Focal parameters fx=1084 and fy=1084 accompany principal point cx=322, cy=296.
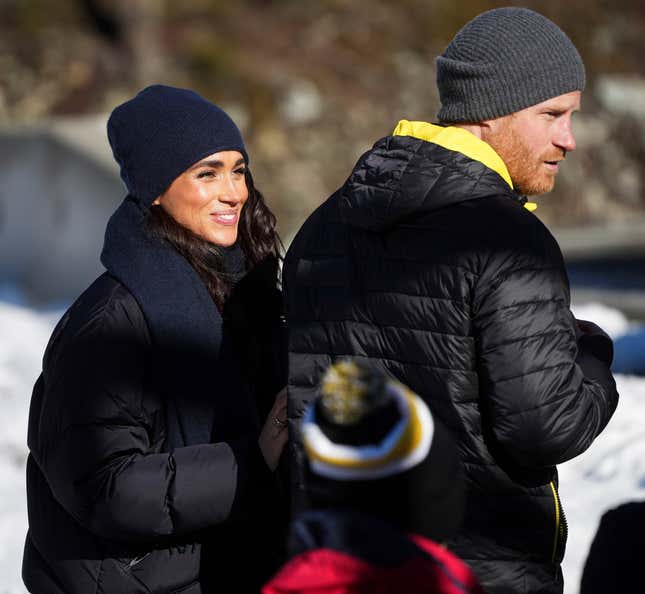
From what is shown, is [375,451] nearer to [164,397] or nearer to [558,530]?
[558,530]

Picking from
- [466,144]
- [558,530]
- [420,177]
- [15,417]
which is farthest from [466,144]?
[15,417]

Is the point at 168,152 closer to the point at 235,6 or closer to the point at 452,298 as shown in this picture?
the point at 452,298

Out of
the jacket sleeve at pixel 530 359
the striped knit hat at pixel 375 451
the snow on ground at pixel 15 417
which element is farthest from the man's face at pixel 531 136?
the snow on ground at pixel 15 417

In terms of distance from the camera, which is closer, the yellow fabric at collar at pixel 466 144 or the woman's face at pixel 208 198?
the yellow fabric at collar at pixel 466 144

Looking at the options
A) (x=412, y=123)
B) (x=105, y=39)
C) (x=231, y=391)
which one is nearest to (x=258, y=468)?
(x=231, y=391)

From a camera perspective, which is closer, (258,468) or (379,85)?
(258,468)

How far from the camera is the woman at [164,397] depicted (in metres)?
2.32

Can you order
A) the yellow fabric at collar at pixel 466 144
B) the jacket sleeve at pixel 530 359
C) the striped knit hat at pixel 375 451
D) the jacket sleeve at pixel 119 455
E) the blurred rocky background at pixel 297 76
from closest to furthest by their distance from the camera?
the striped knit hat at pixel 375 451 → the jacket sleeve at pixel 530 359 → the yellow fabric at collar at pixel 466 144 → the jacket sleeve at pixel 119 455 → the blurred rocky background at pixel 297 76

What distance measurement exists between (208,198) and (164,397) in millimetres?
539

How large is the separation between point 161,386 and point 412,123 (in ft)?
2.68

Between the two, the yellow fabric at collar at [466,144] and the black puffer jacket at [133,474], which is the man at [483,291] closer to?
the yellow fabric at collar at [466,144]

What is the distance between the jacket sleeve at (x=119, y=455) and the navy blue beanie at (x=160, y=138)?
393mm

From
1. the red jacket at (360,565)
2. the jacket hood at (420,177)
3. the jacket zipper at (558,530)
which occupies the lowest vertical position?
the jacket zipper at (558,530)

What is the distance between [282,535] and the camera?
8.55 ft
